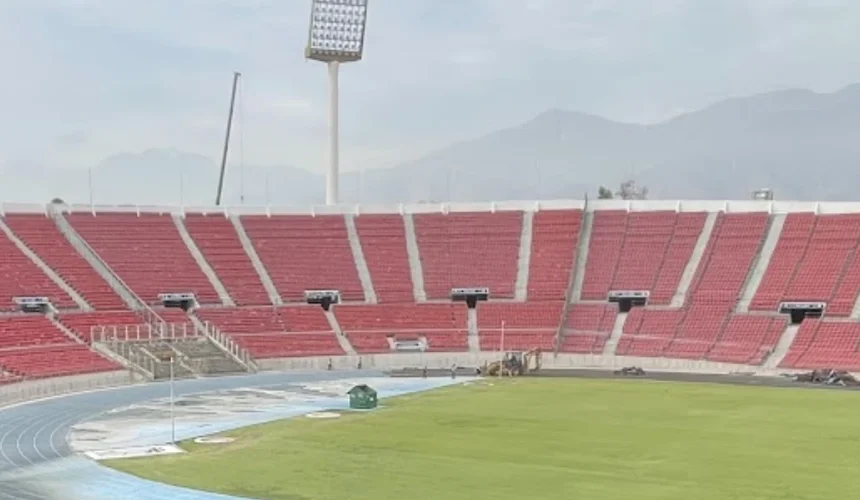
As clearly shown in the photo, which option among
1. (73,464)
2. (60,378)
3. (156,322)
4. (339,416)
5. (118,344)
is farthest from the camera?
(156,322)

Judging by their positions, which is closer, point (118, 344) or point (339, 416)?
point (339, 416)

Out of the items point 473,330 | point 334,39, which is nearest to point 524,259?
point 473,330

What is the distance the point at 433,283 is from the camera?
6812 cm

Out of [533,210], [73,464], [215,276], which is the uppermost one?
[533,210]

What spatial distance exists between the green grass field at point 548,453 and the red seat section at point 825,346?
10.4 metres

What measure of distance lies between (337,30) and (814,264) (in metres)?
41.3

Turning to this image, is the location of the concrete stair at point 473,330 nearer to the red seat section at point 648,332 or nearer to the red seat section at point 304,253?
the red seat section at point 304,253

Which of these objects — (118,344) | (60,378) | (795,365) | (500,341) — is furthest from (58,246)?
(795,365)

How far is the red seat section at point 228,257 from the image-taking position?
2547 inches

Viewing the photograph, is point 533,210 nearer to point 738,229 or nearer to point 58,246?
point 738,229

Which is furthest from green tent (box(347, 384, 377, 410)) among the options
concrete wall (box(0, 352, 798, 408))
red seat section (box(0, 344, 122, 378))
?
red seat section (box(0, 344, 122, 378))

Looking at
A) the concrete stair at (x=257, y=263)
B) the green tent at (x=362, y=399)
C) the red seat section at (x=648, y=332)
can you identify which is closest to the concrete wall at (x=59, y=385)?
the green tent at (x=362, y=399)

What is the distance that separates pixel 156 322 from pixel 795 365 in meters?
39.7

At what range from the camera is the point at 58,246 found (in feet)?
206
